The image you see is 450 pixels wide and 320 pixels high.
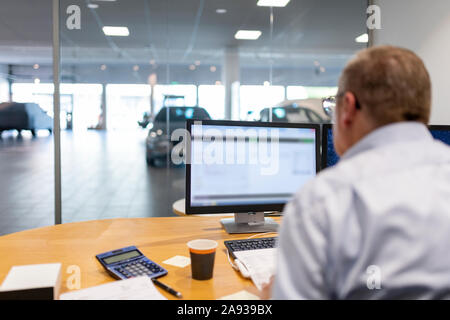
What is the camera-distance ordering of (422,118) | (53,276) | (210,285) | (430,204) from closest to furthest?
(430,204) → (422,118) → (53,276) → (210,285)

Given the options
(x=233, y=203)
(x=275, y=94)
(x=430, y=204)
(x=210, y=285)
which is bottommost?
(x=210, y=285)

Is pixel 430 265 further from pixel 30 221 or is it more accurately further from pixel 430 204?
pixel 30 221

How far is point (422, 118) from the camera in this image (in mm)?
658

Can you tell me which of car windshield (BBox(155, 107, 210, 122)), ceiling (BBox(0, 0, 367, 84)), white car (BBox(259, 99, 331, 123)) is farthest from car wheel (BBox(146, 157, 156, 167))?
white car (BBox(259, 99, 331, 123))

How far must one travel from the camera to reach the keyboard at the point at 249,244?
1311mm

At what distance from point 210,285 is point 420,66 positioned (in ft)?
2.61

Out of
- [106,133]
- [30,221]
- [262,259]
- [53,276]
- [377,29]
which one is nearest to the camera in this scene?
[53,276]

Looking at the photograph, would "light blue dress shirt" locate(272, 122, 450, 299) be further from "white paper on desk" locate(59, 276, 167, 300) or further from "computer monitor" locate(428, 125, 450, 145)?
"computer monitor" locate(428, 125, 450, 145)

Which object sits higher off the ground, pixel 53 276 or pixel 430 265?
pixel 430 265

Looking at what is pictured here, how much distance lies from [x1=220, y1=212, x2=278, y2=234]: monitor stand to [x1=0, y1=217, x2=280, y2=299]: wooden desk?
5 cm

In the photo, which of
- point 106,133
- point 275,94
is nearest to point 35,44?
point 106,133

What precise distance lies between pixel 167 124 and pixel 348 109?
11.8 ft

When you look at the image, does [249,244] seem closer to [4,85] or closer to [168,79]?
[168,79]
